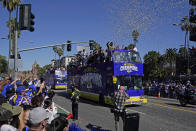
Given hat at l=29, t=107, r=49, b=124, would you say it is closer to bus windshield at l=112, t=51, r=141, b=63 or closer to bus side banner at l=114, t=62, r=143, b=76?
bus side banner at l=114, t=62, r=143, b=76

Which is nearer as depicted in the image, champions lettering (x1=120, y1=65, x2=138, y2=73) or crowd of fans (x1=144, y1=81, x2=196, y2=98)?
champions lettering (x1=120, y1=65, x2=138, y2=73)

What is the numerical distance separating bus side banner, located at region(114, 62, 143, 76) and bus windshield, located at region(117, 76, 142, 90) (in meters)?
0.31

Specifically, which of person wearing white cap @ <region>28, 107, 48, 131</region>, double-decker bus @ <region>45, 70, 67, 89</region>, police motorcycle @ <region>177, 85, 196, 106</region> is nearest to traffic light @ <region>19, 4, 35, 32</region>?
person wearing white cap @ <region>28, 107, 48, 131</region>

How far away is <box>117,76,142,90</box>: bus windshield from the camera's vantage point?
531 inches

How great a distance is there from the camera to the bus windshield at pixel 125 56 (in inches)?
546

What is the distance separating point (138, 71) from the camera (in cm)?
1416

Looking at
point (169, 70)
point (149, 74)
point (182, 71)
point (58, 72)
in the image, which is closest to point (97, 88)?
point (58, 72)

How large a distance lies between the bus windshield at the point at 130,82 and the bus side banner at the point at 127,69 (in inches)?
12.2

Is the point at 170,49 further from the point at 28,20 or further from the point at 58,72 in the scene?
the point at 28,20

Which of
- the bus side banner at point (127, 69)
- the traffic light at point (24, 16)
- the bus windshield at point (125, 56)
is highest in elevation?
the traffic light at point (24, 16)

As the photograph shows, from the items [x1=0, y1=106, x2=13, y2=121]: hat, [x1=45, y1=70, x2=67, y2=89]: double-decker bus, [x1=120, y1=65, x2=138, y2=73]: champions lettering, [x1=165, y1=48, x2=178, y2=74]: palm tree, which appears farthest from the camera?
[x1=165, y1=48, x2=178, y2=74]: palm tree

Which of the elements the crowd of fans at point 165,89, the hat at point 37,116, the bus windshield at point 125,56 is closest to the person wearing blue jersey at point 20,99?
the hat at point 37,116

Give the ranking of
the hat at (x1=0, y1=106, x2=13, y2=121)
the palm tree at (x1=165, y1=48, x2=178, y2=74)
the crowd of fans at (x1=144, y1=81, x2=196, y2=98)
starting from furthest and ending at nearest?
the palm tree at (x1=165, y1=48, x2=178, y2=74) < the crowd of fans at (x1=144, y1=81, x2=196, y2=98) < the hat at (x1=0, y1=106, x2=13, y2=121)

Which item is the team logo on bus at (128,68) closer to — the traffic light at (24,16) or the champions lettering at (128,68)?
the champions lettering at (128,68)
